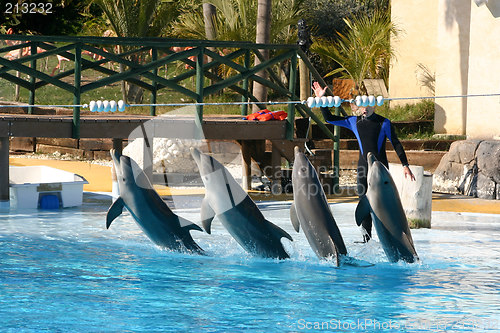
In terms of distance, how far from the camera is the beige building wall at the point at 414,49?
18062mm

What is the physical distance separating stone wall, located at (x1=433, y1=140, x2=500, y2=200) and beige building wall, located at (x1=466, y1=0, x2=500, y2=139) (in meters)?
0.46

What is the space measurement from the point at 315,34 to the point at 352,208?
14.8 m

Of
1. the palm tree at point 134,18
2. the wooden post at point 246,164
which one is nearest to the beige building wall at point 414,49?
the wooden post at point 246,164

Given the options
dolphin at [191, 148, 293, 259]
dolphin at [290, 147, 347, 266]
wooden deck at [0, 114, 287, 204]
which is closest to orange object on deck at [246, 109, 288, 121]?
wooden deck at [0, 114, 287, 204]

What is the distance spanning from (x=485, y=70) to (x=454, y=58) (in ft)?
8.98

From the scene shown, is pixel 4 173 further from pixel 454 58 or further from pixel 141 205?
pixel 454 58

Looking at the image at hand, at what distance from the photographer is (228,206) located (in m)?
7.72

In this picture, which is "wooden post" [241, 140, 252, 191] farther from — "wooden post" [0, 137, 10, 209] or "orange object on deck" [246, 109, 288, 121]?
"wooden post" [0, 137, 10, 209]

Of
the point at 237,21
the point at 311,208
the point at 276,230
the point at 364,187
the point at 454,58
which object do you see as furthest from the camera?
the point at 237,21

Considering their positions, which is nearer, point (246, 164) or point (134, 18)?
point (246, 164)

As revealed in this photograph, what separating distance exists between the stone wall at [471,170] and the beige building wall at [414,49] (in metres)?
4.20

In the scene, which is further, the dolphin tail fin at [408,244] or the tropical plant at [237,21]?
the tropical plant at [237,21]

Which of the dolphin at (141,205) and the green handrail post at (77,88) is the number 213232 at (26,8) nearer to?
the green handrail post at (77,88)

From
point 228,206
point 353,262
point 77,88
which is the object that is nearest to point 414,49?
point 77,88
